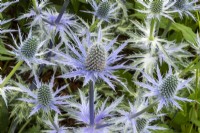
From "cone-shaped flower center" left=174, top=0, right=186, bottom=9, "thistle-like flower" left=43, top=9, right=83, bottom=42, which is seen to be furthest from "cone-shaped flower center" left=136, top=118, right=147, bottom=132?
"cone-shaped flower center" left=174, top=0, right=186, bottom=9

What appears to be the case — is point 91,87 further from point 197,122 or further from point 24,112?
point 197,122

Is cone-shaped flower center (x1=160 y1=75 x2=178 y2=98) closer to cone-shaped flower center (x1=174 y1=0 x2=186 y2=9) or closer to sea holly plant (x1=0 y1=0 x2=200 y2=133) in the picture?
sea holly plant (x1=0 y1=0 x2=200 y2=133)

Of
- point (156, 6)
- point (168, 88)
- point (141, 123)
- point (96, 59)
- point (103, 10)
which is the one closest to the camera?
point (96, 59)

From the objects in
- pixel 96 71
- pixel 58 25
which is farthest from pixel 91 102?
pixel 58 25

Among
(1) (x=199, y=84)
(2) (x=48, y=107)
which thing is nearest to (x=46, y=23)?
(2) (x=48, y=107)

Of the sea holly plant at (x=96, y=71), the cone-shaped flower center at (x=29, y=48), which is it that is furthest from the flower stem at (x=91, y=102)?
the cone-shaped flower center at (x=29, y=48)

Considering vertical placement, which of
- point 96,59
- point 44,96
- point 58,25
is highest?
point 58,25

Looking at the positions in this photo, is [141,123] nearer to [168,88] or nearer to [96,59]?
[168,88]
